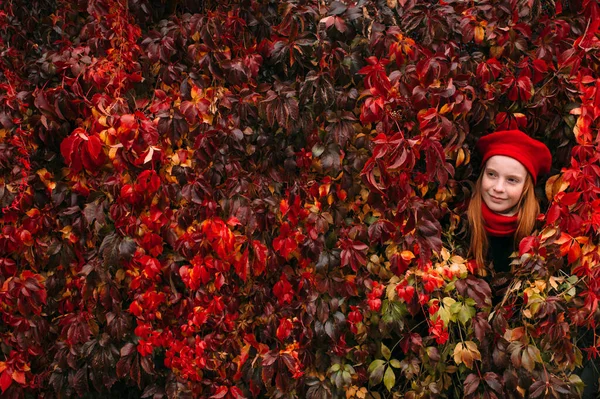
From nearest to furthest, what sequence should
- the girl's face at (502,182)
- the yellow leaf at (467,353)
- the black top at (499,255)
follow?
the yellow leaf at (467,353) < the girl's face at (502,182) < the black top at (499,255)

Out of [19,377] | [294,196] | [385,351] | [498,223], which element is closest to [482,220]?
[498,223]

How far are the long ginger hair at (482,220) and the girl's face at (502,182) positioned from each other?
0.03m

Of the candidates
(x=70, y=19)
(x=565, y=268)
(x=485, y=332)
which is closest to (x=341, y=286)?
(x=485, y=332)

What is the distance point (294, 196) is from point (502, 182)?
0.72 m

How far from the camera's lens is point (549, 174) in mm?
2316

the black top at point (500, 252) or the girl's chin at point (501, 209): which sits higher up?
the girl's chin at point (501, 209)

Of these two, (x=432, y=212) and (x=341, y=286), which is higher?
(x=432, y=212)

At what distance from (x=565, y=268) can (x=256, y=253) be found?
1.09m

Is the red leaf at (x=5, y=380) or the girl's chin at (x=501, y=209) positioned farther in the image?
the red leaf at (x=5, y=380)

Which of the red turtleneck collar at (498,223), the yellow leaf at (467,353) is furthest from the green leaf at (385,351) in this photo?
the red turtleneck collar at (498,223)

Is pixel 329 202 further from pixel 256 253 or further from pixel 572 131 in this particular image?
pixel 572 131

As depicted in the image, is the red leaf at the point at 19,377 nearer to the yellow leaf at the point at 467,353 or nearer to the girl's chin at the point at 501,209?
the yellow leaf at the point at 467,353

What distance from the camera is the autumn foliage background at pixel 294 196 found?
6.63 feet

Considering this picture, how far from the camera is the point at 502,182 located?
83.5 inches
